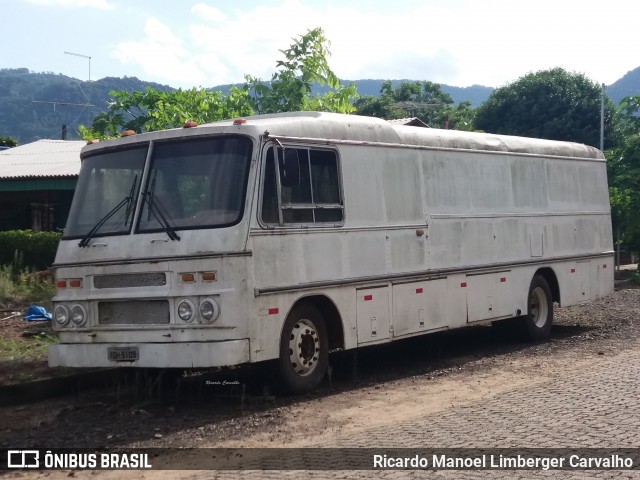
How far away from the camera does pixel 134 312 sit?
1011cm

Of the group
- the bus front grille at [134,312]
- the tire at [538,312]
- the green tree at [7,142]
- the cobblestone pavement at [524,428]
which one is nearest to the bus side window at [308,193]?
the bus front grille at [134,312]

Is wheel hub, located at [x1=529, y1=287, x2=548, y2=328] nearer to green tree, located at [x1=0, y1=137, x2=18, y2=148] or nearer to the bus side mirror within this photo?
the bus side mirror

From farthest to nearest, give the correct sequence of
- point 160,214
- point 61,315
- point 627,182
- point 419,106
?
point 419,106 → point 627,182 → point 61,315 → point 160,214

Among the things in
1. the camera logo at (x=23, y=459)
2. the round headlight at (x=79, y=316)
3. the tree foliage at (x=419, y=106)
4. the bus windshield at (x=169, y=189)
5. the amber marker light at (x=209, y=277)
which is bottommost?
the camera logo at (x=23, y=459)

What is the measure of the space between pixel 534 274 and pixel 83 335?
7872mm

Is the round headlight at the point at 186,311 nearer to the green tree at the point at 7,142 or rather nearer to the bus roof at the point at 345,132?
the bus roof at the point at 345,132

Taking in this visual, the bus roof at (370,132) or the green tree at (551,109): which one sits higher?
the green tree at (551,109)

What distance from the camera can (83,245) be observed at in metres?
10.5

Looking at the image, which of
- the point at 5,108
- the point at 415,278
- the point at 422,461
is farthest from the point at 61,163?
the point at 5,108

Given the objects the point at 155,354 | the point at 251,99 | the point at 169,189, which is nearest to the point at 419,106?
the point at 251,99

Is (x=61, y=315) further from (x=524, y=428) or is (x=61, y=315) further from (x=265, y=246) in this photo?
(x=524, y=428)

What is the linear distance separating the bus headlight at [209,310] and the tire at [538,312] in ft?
23.5

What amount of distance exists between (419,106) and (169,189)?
6271 cm

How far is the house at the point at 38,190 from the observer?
29.6 metres
